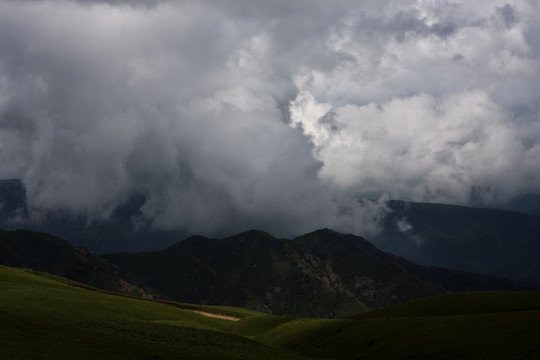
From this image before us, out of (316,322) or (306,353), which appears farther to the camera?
(316,322)

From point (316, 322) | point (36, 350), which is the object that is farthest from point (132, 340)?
point (316, 322)

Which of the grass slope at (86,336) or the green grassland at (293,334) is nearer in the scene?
the grass slope at (86,336)

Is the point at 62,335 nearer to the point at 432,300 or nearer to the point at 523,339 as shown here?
the point at 523,339

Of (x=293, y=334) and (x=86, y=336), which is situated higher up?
(x=86, y=336)

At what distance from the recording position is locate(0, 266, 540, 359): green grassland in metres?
52.9

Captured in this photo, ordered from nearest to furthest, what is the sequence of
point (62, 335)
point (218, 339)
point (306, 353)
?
point (62, 335), point (218, 339), point (306, 353)

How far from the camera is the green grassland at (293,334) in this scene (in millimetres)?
52938

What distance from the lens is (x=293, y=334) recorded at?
4144 inches

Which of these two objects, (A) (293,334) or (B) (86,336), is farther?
(A) (293,334)

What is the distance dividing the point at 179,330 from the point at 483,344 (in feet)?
158

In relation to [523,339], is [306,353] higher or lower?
lower

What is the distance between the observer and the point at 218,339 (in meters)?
81.1

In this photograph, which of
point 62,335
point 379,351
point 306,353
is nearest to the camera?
point 62,335

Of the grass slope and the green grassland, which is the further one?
the green grassland
